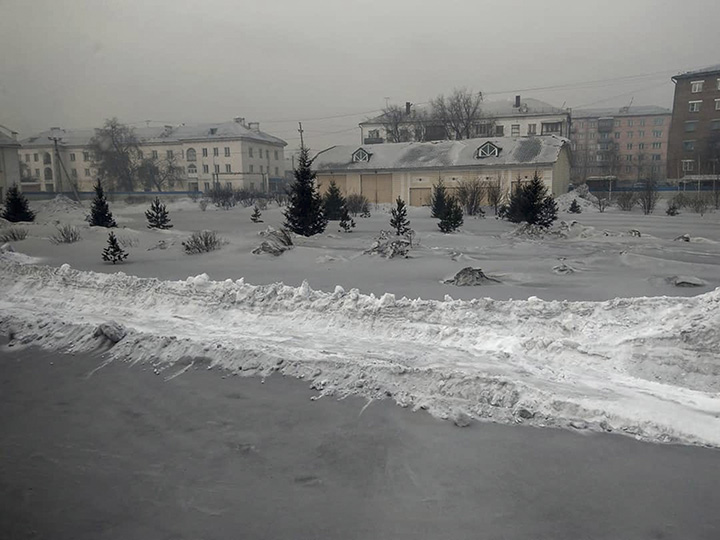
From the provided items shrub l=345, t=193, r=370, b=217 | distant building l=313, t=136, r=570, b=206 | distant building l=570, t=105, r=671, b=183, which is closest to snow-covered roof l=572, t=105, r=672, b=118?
distant building l=570, t=105, r=671, b=183

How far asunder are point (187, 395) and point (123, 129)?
2058 inches

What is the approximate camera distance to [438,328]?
247 inches

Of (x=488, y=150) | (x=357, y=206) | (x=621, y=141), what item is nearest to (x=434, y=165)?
(x=488, y=150)

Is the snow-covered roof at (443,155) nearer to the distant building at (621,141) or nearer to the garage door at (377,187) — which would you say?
the garage door at (377,187)

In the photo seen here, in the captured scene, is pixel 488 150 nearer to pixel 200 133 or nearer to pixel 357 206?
pixel 357 206

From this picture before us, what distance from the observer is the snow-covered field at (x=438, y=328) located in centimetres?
464

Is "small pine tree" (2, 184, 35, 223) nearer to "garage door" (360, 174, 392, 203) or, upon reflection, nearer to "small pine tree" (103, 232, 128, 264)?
"small pine tree" (103, 232, 128, 264)

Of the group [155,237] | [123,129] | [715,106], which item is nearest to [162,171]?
[123,129]

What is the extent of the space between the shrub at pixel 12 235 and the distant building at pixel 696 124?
162ft

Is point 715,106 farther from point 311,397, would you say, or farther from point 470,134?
point 311,397

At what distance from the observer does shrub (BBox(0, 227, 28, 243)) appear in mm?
15571

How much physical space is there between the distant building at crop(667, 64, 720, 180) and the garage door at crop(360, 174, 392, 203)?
91.0 ft

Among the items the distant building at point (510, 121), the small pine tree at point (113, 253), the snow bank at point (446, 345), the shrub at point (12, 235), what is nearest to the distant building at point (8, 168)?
the shrub at point (12, 235)

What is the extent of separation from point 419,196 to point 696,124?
29.6m
